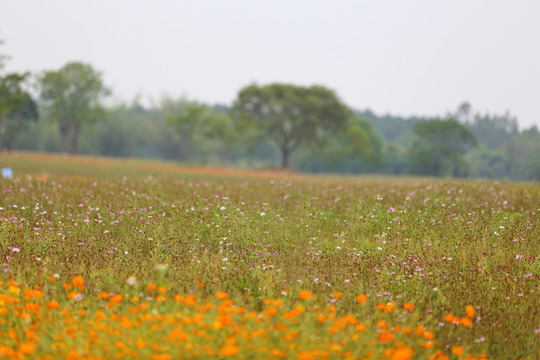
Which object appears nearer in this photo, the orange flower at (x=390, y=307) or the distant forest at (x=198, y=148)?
the orange flower at (x=390, y=307)

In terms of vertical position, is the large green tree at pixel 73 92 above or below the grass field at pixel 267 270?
above

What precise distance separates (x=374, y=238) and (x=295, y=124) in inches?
1537

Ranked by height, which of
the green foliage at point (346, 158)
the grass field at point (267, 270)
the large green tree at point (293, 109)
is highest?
the large green tree at point (293, 109)

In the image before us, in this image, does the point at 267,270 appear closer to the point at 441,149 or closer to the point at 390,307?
the point at 390,307

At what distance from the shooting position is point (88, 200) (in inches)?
410

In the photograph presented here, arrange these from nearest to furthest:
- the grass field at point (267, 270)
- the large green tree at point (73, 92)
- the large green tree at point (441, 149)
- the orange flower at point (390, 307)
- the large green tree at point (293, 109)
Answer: the grass field at point (267, 270)
the orange flower at point (390, 307)
the large green tree at point (293, 109)
the large green tree at point (73, 92)
the large green tree at point (441, 149)

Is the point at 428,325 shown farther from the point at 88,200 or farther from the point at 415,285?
the point at 88,200

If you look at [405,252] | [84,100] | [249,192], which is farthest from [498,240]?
[84,100]

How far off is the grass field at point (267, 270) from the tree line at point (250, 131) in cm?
1324

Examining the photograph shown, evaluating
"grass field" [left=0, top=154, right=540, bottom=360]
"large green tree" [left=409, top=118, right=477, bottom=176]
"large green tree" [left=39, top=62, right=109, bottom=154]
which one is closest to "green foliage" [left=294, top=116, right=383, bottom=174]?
"large green tree" [left=409, top=118, right=477, bottom=176]

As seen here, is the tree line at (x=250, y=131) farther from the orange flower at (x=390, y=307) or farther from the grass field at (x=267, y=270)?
the orange flower at (x=390, y=307)

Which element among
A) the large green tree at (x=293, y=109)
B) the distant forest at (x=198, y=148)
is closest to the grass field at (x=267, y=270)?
the large green tree at (x=293, y=109)

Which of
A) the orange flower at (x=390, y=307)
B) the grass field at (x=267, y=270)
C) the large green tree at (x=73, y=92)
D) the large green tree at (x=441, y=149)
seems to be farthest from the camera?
the large green tree at (x=441, y=149)

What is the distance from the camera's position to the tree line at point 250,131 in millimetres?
46156
